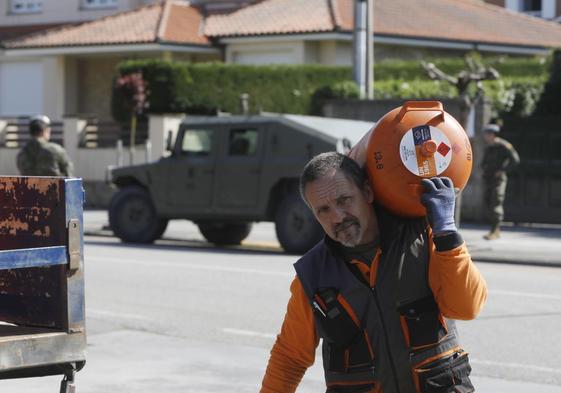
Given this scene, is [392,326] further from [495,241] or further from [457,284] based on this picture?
[495,241]

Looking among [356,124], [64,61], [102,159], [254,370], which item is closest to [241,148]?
[356,124]

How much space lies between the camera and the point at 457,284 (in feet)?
11.3

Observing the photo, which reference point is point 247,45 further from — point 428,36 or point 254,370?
point 254,370

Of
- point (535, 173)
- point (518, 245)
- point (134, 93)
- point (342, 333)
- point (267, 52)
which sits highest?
point (267, 52)

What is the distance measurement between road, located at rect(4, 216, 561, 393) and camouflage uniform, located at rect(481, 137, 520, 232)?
325 centimetres

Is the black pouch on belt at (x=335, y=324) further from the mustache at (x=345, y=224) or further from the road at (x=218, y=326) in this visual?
the road at (x=218, y=326)

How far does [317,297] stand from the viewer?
12.0ft

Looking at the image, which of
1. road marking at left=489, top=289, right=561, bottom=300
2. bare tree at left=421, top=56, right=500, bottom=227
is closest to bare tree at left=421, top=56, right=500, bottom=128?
bare tree at left=421, top=56, right=500, bottom=227

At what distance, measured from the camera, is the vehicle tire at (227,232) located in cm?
1778

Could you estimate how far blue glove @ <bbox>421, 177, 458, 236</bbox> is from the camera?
11.3ft

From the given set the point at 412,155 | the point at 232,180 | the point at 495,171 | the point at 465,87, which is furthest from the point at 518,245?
the point at 412,155

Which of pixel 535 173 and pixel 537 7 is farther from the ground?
pixel 537 7

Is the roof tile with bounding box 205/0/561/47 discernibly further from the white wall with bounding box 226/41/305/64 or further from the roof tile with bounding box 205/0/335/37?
the white wall with bounding box 226/41/305/64

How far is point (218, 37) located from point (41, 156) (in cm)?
2025
